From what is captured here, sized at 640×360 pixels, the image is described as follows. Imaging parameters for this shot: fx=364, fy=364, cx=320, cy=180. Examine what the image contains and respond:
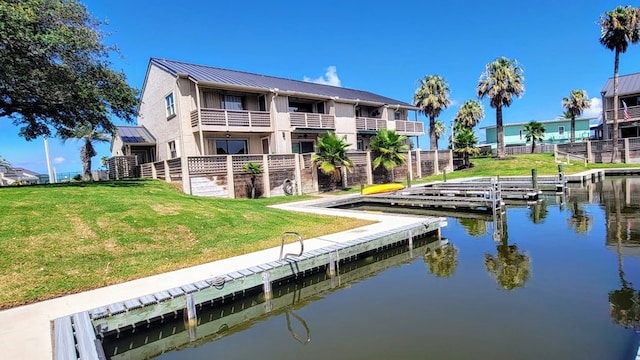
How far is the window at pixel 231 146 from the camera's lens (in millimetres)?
24031

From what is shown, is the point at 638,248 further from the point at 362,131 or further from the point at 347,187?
the point at 362,131

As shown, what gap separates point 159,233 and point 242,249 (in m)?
2.50

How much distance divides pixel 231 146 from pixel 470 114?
40.7m

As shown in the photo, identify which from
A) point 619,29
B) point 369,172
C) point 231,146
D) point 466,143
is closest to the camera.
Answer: point 231,146

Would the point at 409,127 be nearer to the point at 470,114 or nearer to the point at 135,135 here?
the point at 470,114

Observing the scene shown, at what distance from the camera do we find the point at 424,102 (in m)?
41.7

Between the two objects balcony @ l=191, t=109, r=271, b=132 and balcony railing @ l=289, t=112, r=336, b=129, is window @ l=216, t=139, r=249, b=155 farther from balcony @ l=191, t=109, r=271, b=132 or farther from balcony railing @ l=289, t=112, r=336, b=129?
balcony railing @ l=289, t=112, r=336, b=129

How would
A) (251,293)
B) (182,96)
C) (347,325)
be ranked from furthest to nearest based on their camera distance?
(182,96) < (251,293) < (347,325)

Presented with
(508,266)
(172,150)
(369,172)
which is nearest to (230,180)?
(172,150)

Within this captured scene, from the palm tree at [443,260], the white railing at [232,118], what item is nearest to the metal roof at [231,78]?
the white railing at [232,118]

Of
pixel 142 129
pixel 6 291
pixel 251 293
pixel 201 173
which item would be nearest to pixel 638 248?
pixel 251 293

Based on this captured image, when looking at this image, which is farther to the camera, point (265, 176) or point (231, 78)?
point (231, 78)

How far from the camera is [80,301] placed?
6.50 m

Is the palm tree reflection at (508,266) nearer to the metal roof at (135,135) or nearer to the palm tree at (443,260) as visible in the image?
the palm tree at (443,260)
